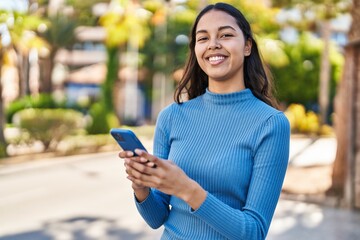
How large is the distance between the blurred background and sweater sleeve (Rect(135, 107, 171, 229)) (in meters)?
0.50

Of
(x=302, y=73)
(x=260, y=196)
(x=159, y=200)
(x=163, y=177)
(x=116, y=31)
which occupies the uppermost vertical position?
(x=163, y=177)

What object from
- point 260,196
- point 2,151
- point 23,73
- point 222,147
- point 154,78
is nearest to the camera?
point 260,196

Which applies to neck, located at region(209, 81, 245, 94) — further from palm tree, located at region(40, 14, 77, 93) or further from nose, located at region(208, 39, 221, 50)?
palm tree, located at region(40, 14, 77, 93)

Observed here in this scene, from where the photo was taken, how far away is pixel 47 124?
18.1 metres

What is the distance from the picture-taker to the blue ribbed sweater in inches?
60.9

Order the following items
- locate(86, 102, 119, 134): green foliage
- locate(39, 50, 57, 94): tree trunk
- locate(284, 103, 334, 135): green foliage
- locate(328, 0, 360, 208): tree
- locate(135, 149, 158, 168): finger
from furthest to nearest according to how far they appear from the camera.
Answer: locate(39, 50, 57, 94): tree trunk, locate(284, 103, 334, 135): green foliage, locate(86, 102, 119, 134): green foliage, locate(328, 0, 360, 208): tree, locate(135, 149, 158, 168): finger

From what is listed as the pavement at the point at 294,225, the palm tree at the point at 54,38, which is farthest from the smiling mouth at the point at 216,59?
the palm tree at the point at 54,38

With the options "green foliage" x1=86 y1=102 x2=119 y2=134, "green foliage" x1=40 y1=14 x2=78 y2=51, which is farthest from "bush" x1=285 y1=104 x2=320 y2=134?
"green foliage" x1=40 y1=14 x2=78 y2=51

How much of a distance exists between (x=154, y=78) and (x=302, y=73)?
39.0 feet

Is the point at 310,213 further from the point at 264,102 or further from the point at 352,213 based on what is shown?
the point at 264,102

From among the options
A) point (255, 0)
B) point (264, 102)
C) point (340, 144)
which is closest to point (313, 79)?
point (255, 0)

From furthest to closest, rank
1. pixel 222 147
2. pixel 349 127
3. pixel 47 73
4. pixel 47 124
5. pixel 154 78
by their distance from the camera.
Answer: pixel 154 78 < pixel 47 73 < pixel 47 124 < pixel 349 127 < pixel 222 147

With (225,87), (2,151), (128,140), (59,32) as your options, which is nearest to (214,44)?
(225,87)

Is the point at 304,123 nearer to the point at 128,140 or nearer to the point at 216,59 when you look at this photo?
the point at 216,59
